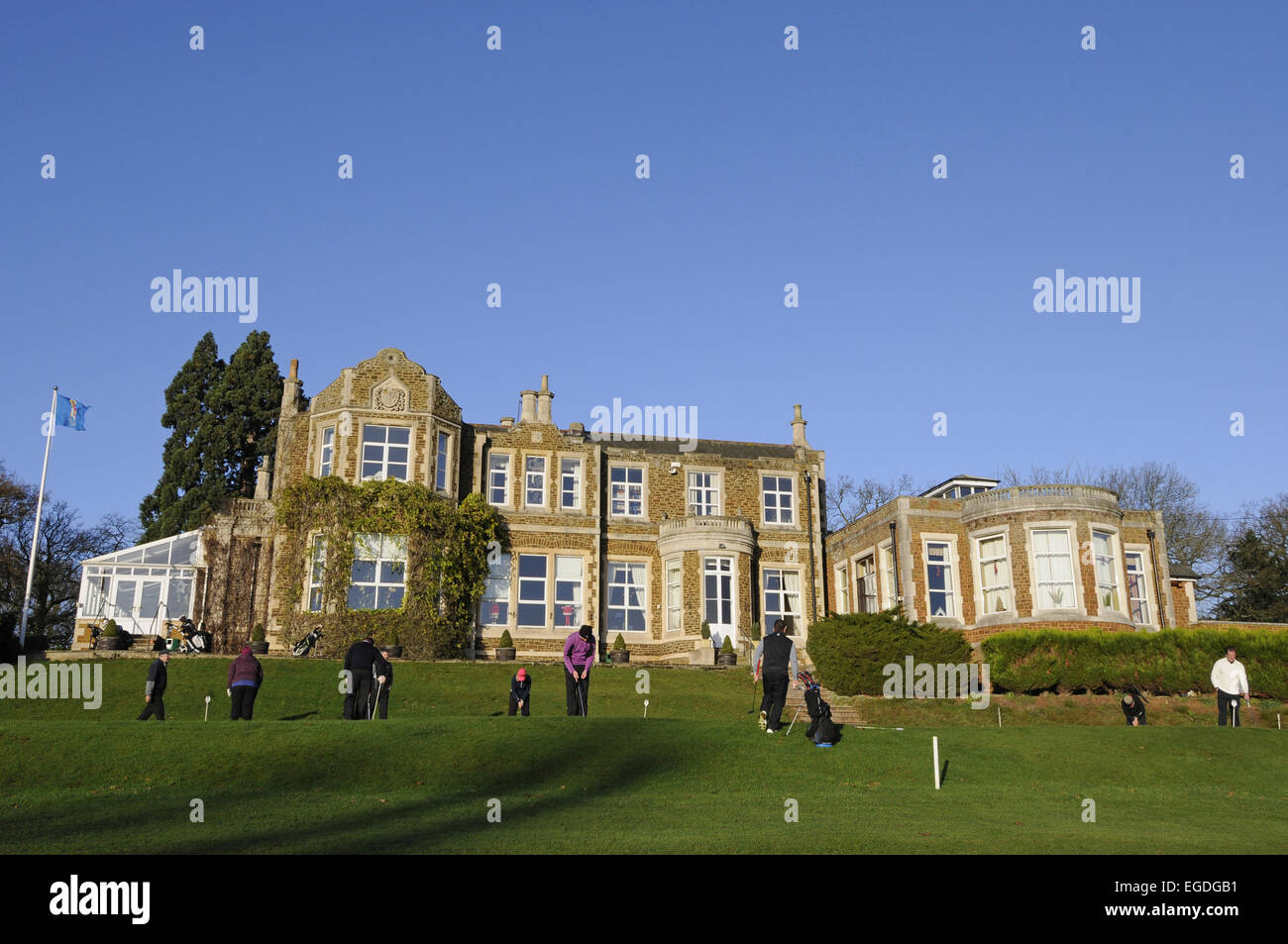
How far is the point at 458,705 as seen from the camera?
23.8 metres

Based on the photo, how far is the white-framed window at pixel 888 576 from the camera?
35.0m

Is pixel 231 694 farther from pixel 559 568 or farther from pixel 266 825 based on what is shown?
pixel 559 568

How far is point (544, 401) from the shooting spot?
3931 cm

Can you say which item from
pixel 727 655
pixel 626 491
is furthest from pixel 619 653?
pixel 626 491

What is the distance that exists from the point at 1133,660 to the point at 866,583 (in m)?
12.1

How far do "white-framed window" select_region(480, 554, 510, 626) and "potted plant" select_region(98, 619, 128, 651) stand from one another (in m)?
10.5

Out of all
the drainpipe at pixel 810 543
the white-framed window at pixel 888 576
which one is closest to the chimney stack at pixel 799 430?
the drainpipe at pixel 810 543

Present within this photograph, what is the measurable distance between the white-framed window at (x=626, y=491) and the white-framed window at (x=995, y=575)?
1153 centimetres

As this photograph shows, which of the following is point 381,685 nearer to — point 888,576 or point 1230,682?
point 1230,682

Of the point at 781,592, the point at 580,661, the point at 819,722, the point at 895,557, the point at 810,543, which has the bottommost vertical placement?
the point at 819,722

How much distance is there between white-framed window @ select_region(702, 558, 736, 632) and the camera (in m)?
36.4

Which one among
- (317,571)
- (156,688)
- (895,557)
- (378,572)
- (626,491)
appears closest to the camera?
(156,688)

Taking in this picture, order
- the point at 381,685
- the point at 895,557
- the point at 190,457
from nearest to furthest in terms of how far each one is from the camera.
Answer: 1. the point at 381,685
2. the point at 895,557
3. the point at 190,457
